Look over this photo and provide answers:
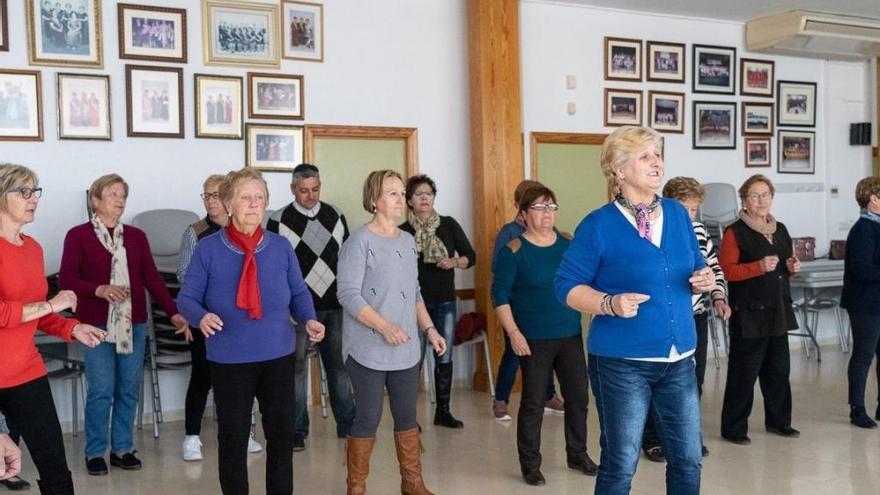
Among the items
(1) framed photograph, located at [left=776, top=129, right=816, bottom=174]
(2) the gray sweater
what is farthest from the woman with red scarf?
(1) framed photograph, located at [left=776, top=129, right=816, bottom=174]

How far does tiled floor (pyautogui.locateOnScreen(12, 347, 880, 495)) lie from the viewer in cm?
437

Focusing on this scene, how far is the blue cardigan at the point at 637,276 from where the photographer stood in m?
2.88

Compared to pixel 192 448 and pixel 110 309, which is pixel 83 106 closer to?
pixel 110 309

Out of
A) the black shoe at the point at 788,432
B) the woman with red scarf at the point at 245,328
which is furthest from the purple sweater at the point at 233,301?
the black shoe at the point at 788,432

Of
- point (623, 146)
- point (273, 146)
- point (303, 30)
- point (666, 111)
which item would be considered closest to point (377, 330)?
point (623, 146)

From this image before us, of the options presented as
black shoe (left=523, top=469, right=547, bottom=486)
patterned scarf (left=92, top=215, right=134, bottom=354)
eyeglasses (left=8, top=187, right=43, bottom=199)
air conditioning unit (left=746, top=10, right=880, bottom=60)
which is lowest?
black shoe (left=523, top=469, right=547, bottom=486)

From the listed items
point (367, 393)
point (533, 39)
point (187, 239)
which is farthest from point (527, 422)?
point (533, 39)

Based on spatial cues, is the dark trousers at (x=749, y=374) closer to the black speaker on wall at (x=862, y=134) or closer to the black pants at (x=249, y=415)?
the black pants at (x=249, y=415)

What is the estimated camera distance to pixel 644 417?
2936mm

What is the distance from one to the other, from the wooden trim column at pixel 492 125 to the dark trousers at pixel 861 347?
96.5 inches

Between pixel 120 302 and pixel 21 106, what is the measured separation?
180 cm

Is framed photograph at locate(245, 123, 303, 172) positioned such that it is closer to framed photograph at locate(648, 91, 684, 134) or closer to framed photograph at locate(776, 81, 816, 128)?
framed photograph at locate(648, 91, 684, 134)

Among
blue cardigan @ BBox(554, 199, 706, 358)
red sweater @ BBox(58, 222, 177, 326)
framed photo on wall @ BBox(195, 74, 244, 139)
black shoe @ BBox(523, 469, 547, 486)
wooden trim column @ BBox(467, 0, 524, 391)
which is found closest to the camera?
blue cardigan @ BBox(554, 199, 706, 358)

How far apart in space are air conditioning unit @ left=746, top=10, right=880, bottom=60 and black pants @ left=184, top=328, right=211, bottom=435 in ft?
18.9
